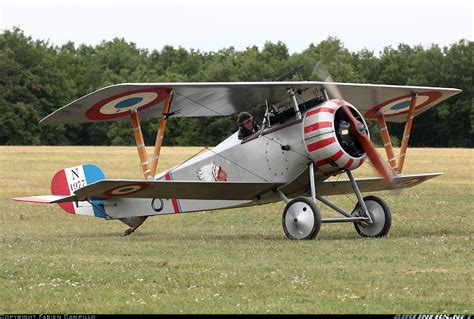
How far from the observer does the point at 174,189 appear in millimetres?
15828

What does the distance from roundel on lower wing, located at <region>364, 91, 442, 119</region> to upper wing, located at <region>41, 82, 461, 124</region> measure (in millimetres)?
41

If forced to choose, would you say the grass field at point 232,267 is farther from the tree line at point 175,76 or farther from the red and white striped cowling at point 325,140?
the tree line at point 175,76

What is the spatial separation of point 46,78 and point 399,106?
7299 cm

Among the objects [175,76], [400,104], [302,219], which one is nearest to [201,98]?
[302,219]

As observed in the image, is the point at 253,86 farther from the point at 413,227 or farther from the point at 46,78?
the point at 46,78

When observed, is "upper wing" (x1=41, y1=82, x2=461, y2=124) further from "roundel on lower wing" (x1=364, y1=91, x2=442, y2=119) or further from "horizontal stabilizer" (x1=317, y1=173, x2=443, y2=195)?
"horizontal stabilizer" (x1=317, y1=173, x2=443, y2=195)

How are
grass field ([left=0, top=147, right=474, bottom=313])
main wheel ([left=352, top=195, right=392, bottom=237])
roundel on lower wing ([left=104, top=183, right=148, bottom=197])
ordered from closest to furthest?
grass field ([left=0, top=147, right=474, bottom=313]) → roundel on lower wing ([left=104, top=183, right=148, bottom=197]) → main wheel ([left=352, top=195, right=392, bottom=237])

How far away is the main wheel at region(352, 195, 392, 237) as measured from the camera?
16375 mm

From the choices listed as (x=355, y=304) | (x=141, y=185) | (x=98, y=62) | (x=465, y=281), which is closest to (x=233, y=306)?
(x=355, y=304)

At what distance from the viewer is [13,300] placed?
10.0 m

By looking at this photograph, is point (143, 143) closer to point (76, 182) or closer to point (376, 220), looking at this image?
point (76, 182)

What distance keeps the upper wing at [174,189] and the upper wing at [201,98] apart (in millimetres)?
1287

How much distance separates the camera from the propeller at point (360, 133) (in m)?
15.5

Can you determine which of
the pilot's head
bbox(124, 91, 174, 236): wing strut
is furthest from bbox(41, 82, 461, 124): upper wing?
the pilot's head
